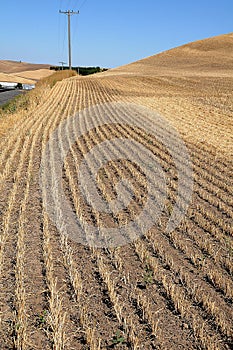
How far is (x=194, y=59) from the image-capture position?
66.8 meters

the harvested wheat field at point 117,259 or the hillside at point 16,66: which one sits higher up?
the harvested wheat field at point 117,259

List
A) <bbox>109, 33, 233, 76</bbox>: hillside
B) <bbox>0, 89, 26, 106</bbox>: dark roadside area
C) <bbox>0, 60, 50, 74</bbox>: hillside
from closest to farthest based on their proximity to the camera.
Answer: <bbox>0, 89, 26, 106</bbox>: dark roadside area → <bbox>109, 33, 233, 76</bbox>: hillside → <bbox>0, 60, 50, 74</bbox>: hillside

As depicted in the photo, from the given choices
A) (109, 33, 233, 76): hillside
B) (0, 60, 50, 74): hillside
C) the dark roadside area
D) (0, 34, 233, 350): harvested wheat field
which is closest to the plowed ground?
(0, 34, 233, 350): harvested wheat field

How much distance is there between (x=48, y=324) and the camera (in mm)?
4324

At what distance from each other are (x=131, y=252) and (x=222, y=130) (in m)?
10.9

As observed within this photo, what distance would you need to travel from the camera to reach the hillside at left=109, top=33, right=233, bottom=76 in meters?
57.1

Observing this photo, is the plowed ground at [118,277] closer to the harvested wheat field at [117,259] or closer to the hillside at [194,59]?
the harvested wheat field at [117,259]

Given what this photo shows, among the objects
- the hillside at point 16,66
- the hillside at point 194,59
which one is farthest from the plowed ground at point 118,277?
the hillside at point 16,66

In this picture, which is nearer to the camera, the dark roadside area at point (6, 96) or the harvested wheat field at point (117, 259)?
the harvested wheat field at point (117, 259)

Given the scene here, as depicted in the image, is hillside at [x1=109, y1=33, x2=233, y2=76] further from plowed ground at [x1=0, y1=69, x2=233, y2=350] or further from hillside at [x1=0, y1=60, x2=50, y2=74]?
hillside at [x1=0, y1=60, x2=50, y2=74]

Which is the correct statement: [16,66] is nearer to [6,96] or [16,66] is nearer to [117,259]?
[6,96]

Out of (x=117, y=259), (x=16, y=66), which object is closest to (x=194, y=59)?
(x=117, y=259)

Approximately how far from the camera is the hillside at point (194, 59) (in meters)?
57.1

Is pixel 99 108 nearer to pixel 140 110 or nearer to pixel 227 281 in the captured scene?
pixel 140 110
